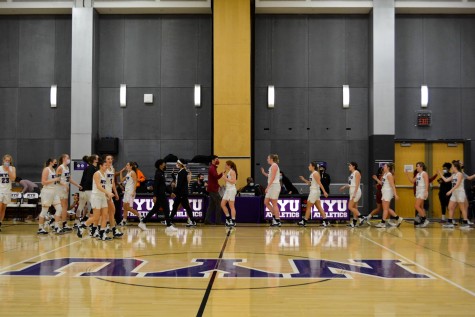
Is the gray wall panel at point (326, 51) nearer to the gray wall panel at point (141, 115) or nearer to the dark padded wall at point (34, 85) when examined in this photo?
the gray wall panel at point (141, 115)

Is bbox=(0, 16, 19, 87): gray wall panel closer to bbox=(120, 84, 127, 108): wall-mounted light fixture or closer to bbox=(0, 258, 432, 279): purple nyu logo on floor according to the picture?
bbox=(120, 84, 127, 108): wall-mounted light fixture

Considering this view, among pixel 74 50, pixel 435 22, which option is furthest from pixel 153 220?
pixel 435 22

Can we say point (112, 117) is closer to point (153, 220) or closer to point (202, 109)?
point (202, 109)

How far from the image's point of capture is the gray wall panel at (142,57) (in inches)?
890

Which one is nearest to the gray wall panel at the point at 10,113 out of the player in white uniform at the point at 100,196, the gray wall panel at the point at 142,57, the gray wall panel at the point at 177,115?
the gray wall panel at the point at 142,57

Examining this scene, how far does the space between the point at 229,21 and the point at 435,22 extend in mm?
7472

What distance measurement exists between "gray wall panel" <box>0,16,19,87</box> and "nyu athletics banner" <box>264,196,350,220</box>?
35.6 feet

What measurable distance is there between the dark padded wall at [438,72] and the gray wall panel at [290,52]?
11.0 ft

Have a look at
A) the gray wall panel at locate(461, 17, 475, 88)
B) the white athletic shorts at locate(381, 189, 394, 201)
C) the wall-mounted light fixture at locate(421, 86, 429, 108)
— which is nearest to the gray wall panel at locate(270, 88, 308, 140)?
the wall-mounted light fixture at locate(421, 86, 429, 108)

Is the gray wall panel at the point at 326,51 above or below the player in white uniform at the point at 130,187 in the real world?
above

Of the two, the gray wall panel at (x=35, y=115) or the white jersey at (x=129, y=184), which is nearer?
the white jersey at (x=129, y=184)

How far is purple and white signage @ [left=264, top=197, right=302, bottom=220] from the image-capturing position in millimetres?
18578

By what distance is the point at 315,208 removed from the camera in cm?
1861

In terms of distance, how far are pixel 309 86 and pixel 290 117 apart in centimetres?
131
